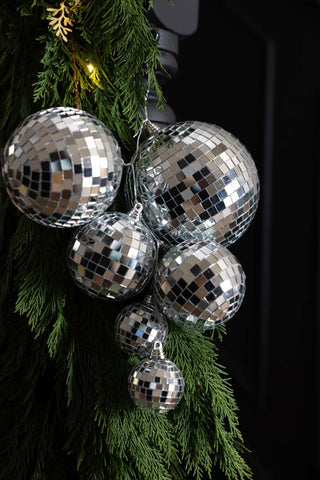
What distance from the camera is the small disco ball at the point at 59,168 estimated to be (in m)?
0.37

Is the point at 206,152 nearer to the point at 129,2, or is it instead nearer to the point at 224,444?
the point at 129,2

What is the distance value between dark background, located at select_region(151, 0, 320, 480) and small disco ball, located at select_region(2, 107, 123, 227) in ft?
1.81

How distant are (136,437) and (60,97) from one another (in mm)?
301

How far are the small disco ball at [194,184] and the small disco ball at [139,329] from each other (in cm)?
6

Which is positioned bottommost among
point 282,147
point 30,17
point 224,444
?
point 224,444

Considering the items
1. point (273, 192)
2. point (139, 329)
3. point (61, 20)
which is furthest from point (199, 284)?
point (273, 192)

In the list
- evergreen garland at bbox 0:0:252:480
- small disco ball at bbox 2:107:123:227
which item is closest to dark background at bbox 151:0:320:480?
evergreen garland at bbox 0:0:252:480

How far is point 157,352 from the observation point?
427 millimetres

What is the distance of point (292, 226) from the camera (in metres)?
0.92

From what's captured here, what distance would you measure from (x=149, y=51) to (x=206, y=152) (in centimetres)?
11

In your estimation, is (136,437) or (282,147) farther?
(282,147)

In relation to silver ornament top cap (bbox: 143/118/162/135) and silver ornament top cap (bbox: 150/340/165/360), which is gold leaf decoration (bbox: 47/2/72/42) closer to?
silver ornament top cap (bbox: 143/118/162/135)

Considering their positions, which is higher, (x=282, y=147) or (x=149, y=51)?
(x=149, y=51)

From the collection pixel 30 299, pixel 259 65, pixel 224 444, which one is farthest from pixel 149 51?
pixel 259 65
